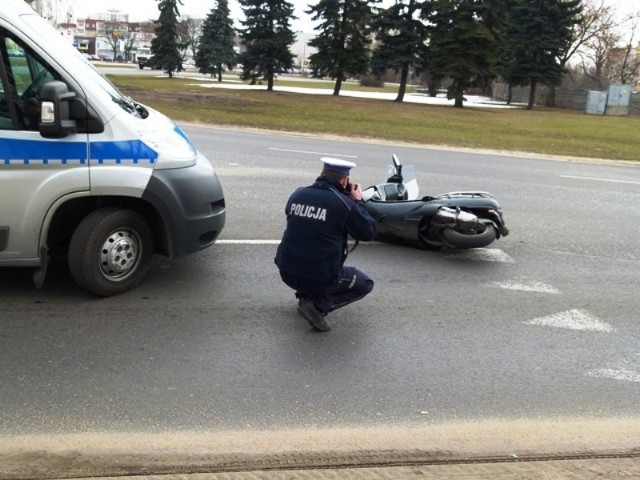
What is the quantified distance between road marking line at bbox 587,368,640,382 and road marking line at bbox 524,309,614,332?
2.33 feet

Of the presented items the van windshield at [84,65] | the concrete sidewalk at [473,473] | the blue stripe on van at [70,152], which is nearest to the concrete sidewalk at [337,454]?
the concrete sidewalk at [473,473]

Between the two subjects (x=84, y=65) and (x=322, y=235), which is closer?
(x=322, y=235)

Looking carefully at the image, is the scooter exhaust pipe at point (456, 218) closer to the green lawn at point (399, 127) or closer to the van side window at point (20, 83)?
the van side window at point (20, 83)

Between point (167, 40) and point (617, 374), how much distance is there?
6078 cm

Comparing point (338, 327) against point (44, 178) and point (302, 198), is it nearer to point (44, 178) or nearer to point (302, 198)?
point (302, 198)

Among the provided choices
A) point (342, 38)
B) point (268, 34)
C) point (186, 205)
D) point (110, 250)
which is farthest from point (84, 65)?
point (268, 34)

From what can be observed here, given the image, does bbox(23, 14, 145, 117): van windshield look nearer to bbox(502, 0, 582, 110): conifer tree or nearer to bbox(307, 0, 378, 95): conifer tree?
bbox(307, 0, 378, 95): conifer tree

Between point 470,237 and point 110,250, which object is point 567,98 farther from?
point 110,250

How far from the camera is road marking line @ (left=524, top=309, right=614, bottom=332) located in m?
5.04

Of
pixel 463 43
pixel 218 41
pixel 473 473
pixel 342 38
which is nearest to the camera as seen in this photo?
pixel 473 473

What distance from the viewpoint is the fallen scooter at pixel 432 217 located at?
642 cm

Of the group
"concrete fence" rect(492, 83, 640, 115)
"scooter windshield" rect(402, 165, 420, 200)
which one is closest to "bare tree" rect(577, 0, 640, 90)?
"concrete fence" rect(492, 83, 640, 115)

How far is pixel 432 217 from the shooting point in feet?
21.6

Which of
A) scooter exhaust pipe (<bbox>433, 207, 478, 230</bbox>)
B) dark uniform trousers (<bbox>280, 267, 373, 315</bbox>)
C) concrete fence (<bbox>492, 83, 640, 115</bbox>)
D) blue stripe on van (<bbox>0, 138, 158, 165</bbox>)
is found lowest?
dark uniform trousers (<bbox>280, 267, 373, 315</bbox>)
